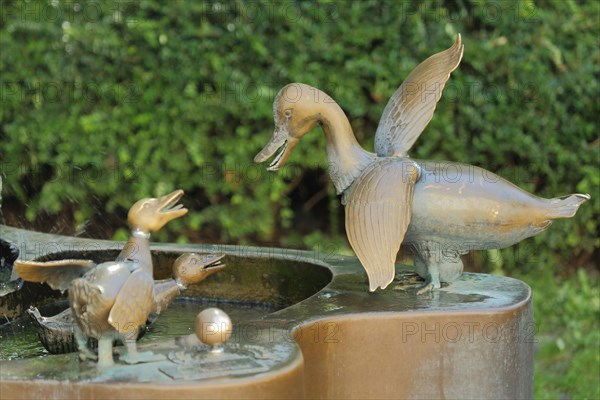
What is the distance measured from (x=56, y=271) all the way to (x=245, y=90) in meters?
3.20

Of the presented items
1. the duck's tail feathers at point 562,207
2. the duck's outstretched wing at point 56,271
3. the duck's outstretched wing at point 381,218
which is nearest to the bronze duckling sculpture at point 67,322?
the duck's outstretched wing at point 56,271

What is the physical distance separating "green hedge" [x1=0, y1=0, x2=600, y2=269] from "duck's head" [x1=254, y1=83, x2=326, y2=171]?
8.70 feet

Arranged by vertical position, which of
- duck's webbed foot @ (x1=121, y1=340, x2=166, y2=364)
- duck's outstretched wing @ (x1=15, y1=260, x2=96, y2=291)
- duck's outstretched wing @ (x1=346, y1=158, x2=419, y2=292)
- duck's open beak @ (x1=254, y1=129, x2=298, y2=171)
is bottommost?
duck's webbed foot @ (x1=121, y1=340, x2=166, y2=364)

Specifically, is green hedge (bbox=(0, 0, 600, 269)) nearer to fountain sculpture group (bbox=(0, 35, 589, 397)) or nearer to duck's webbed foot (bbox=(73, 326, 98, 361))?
fountain sculpture group (bbox=(0, 35, 589, 397))

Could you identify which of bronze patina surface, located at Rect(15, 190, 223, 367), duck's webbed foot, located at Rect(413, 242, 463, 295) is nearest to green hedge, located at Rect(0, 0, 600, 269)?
duck's webbed foot, located at Rect(413, 242, 463, 295)

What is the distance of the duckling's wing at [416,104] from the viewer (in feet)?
10.4

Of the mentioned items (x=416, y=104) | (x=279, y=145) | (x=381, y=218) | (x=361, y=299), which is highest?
(x=416, y=104)

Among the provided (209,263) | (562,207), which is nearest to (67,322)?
(209,263)

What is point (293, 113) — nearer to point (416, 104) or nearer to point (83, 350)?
point (416, 104)

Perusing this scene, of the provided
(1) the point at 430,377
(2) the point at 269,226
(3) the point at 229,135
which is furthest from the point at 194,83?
(1) the point at 430,377

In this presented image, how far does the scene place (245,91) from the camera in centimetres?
583

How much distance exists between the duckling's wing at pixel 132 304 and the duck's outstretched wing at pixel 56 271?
11.0 inches

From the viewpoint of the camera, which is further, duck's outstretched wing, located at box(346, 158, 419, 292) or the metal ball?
duck's outstretched wing, located at box(346, 158, 419, 292)

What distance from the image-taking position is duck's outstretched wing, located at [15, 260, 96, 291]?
2686 mm
